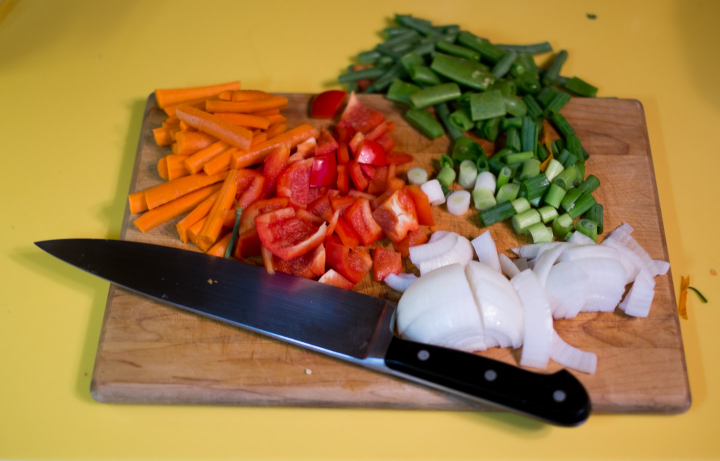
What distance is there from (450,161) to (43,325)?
2.13m

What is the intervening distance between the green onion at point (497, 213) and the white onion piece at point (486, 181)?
0.39 feet

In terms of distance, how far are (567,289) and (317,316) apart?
1.05 metres

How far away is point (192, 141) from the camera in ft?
9.36

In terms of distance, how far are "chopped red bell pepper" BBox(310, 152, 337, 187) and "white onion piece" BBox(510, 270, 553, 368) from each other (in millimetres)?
1075

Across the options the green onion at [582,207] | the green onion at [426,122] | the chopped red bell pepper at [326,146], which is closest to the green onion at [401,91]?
the green onion at [426,122]

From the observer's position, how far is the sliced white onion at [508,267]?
8.48 ft

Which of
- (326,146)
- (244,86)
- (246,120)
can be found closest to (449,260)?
(326,146)

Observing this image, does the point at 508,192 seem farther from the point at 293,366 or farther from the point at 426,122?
the point at 293,366

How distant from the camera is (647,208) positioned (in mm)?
2834

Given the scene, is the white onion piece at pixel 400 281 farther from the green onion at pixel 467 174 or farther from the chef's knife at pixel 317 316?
the green onion at pixel 467 174

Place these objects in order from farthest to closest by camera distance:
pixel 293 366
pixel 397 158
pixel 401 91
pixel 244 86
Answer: pixel 244 86, pixel 401 91, pixel 397 158, pixel 293 366

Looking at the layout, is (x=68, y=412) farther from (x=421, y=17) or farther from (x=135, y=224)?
(x=421, y=17)

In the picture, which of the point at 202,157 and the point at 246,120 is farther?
the point at 246,120

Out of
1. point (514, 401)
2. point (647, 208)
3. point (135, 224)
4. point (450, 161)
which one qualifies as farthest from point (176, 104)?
point (647, 208)
